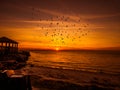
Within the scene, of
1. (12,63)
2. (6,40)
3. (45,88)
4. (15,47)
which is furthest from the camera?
(15,47)

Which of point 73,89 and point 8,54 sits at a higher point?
point 8,54

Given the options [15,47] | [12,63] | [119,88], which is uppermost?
[15,47]

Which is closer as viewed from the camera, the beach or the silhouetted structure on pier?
the beach

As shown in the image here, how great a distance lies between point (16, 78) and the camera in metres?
13.1

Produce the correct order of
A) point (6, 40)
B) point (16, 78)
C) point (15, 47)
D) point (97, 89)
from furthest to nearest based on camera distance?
point (15, 47)
point (6, 40)
point (97, 89)
point (16, 78)

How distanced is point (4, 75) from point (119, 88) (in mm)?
17551

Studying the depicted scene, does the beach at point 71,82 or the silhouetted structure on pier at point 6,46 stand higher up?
the silhouetted structure on pier at point 6,46

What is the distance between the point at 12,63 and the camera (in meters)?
33.2

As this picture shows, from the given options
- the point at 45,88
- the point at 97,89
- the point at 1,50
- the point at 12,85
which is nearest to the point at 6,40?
the point at 1,50

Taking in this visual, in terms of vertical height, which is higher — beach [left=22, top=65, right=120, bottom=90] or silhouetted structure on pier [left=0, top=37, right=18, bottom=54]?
silhouetted structure on pier [left=0, top=37, right=18, bottom=54]

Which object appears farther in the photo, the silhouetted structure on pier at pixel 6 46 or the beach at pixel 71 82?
the silhouetted structure on pier at pixel 6 46

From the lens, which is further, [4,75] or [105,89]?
[105,89]

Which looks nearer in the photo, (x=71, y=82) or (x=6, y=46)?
(x=71, y=82)

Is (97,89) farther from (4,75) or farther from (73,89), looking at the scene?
(4,75)
